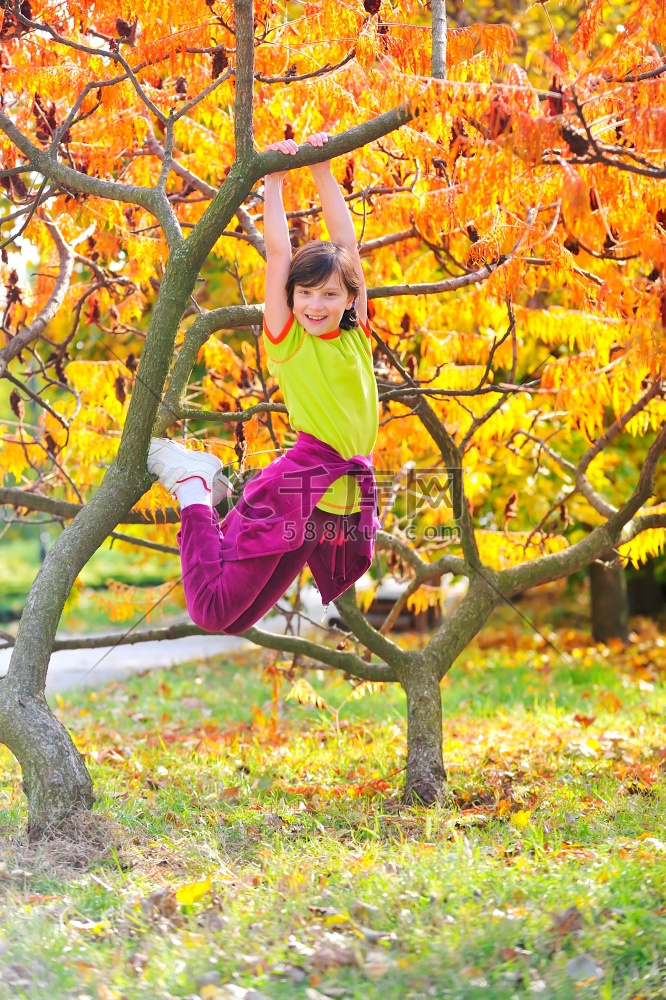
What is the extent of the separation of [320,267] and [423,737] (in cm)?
231

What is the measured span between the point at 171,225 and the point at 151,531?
446 cm

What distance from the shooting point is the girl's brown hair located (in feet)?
Answer: 11.7

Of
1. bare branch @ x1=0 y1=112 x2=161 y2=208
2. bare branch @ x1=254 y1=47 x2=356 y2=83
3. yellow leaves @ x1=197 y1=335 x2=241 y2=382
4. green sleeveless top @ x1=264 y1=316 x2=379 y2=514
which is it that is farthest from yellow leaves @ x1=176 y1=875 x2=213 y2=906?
yellow leaves @ x1=197 y1=335 x2=241 y2=382

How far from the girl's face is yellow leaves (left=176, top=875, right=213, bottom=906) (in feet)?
6.43

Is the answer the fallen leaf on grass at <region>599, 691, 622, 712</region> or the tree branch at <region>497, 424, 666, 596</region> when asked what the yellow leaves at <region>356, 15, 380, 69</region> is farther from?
the fallen leaf on grass at <region>599, 691, 622, 712</region>

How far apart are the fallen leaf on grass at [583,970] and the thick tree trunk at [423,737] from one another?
185cm

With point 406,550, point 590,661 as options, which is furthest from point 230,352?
point 590,661

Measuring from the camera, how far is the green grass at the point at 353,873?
267 centimetres

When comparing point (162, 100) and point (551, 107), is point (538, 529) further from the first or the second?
point (162, 100)

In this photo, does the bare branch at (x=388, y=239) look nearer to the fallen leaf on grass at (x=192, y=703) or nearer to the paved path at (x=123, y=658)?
the fallen leaf on grass at (x=192, y=703)

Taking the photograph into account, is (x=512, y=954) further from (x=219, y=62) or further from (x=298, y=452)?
(x=219, y=62)

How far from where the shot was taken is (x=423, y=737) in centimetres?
468

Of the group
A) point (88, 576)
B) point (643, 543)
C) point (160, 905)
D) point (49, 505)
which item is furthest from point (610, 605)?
point (88, 576)

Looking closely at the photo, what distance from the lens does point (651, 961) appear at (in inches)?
107
